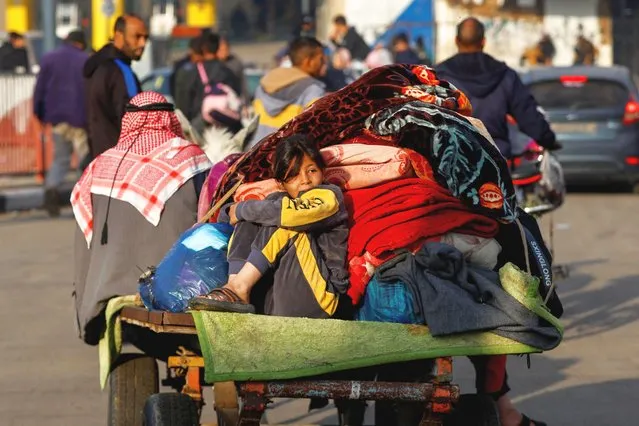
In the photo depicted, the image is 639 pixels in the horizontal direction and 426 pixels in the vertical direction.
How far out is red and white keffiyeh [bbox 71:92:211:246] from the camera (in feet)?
21.6

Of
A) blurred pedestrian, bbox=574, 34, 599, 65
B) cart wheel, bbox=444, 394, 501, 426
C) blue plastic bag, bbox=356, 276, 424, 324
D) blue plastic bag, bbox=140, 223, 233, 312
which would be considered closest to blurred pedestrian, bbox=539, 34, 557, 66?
blurred pedestrian, bbox=574, 34, 599, 65

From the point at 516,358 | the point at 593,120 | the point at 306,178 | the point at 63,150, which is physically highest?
the point at 306,178

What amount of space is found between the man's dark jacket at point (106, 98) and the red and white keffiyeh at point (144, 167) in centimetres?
376

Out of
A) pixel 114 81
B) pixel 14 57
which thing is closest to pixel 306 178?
pixel 114 81


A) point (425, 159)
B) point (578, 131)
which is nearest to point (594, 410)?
point (425, 159)

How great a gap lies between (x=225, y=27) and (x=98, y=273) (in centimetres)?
5586

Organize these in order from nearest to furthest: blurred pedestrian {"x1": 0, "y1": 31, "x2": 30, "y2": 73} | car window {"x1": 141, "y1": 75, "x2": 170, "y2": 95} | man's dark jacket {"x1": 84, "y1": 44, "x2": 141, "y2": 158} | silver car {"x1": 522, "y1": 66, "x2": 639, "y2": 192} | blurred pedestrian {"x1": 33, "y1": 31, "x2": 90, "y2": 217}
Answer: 1. man's dark jacket {"x1": 84, "y1": 44, "x2": 141, "y2": 158}
2. blurred pedestrian {"x1": 33, "y1": 31, "x2": 90, "y2": 217}
3. silver car {"x1": 522, "y1": 66, "x2": 639, "y2": 192}
4. car window {"x1": 141, "y1": 75, "x2": 170, "y2": 95}
5. blurred pedestrian {"x1": 0, "y1": 31, "x2": 30, "y2": 73}

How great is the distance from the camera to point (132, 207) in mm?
6602

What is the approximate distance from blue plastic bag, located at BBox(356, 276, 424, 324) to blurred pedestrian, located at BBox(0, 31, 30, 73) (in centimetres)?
2108

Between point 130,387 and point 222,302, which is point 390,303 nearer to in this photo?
point 222,302

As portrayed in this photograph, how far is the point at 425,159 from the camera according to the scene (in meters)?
5.80

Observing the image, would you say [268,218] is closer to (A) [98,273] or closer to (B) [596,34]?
(A) [98,273]

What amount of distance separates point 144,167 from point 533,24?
34425mm

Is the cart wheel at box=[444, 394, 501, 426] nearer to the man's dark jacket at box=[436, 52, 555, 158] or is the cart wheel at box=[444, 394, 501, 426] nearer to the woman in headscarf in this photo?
the woman in headscarf
